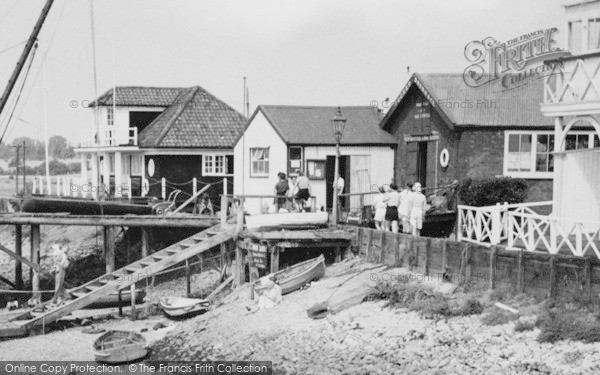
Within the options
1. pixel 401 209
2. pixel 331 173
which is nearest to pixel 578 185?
pixel 401 209

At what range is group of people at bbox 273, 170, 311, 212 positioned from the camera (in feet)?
98.4

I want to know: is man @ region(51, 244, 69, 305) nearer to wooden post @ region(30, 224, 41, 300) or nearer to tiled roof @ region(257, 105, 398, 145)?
wooden post @ region(30, 224, 41, 300)

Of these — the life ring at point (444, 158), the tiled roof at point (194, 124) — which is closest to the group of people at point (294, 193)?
the life ring at point (444, 158)

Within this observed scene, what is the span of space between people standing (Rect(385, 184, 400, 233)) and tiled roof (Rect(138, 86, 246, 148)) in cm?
1623

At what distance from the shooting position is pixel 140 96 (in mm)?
46562

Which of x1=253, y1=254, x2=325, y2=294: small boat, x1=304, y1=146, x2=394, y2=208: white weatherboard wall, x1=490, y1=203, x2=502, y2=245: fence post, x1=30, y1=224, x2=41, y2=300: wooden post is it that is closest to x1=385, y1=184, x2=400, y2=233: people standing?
x1=253, y1=254, x2=325, y2=294: small boat

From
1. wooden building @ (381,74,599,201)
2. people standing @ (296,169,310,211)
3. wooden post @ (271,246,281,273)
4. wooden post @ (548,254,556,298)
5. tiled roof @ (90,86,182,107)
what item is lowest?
wooden post @ (271,246,281,273)

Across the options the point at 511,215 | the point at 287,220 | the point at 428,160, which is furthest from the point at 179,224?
the point at 511,215

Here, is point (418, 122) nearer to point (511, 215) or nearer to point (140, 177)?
point (511, 215)

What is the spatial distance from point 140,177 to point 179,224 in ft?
33.7

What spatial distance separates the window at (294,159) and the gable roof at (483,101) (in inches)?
203

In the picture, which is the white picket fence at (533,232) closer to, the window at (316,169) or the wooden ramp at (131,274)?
the wooden ramp at (131,274)

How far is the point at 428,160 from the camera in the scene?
32938 millimetres

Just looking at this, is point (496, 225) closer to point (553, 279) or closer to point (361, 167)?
point (553, 279)
